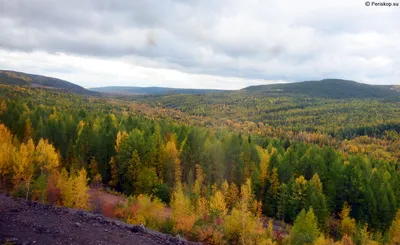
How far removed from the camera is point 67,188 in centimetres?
3194

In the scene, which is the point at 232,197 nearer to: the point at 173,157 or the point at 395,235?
the point at 173,157

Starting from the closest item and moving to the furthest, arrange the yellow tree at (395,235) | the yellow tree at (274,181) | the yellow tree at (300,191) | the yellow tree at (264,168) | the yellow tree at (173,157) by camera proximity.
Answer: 1. the yellow tree at (395,235)
2. the yellow tree at (300,191)
3. the yellow tree at (173,157)
4. the yellow tree at (274,181)
5. the yellow tree at (264,168)

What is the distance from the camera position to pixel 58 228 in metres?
17.6

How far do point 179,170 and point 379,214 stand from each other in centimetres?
3305

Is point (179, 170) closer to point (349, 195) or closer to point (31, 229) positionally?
point (349, 195)

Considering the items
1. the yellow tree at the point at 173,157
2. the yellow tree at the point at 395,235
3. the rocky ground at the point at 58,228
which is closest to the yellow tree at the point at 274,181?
the yellow tree at the point at 173,157

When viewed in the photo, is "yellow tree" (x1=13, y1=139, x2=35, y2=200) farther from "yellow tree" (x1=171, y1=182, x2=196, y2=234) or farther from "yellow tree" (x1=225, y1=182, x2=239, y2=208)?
"yellow tree" (x1=225, y1=182, x2=239, y2=208)

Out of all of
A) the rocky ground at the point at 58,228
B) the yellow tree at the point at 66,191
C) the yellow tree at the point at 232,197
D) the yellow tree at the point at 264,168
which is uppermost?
the rocky ground at the point at 58,228

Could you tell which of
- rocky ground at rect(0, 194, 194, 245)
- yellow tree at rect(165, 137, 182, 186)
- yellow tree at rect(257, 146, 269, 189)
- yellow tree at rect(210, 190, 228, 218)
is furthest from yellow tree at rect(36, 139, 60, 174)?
yellow tree at rect(257, 146, 269, 189)

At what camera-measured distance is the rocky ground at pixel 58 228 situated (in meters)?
15.8

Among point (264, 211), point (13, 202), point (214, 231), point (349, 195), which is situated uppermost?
point (13, 202)

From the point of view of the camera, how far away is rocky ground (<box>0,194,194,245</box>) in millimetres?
15799

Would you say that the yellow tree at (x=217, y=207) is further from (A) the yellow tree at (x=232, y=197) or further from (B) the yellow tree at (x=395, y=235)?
(B) the yellow tree at (x=395, y=235)

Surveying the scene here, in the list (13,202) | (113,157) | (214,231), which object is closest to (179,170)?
(113,157)
